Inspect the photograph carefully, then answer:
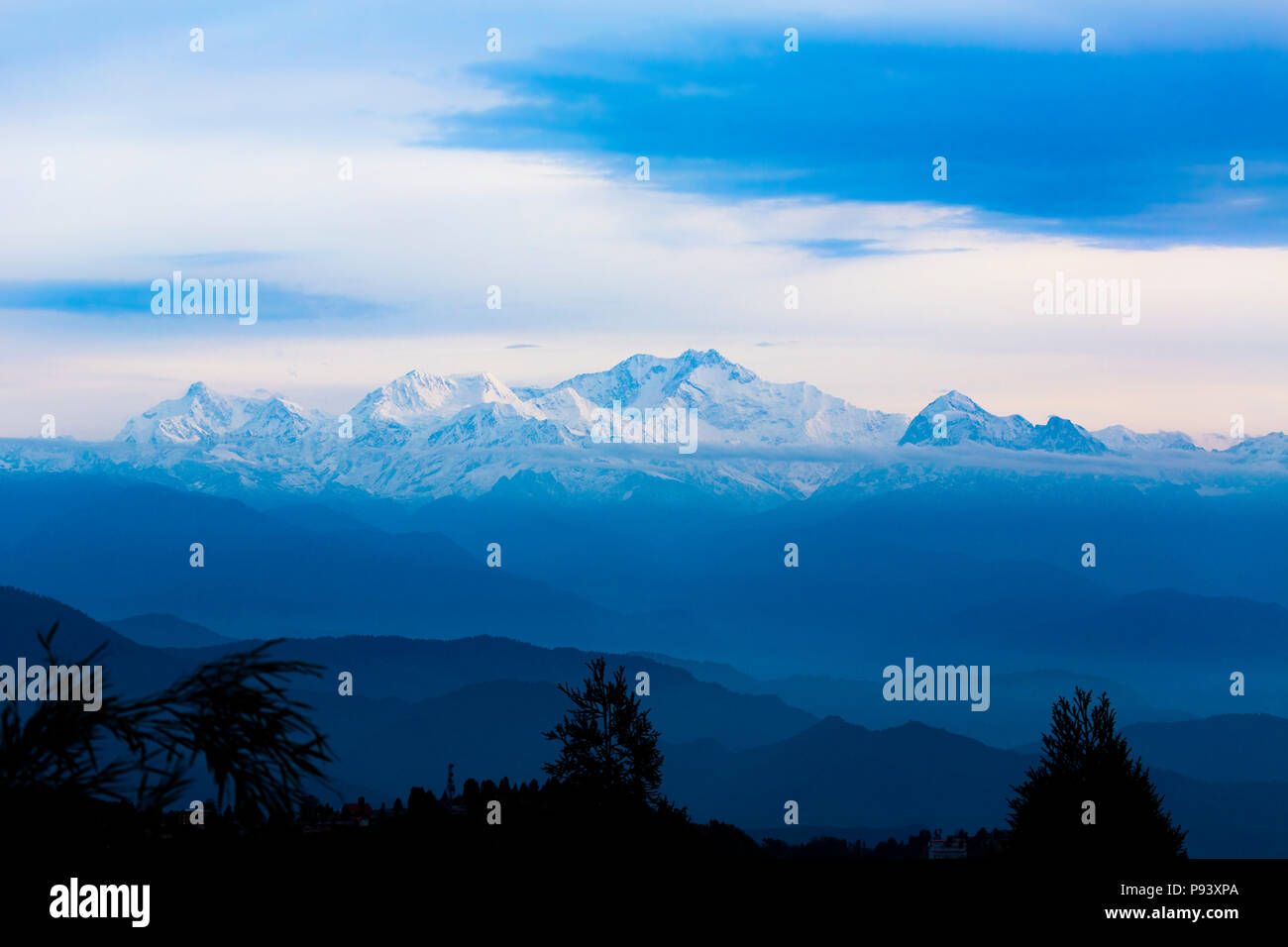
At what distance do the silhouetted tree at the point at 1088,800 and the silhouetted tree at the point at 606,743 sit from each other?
36.4 ft

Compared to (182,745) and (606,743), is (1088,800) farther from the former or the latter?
(182,745)

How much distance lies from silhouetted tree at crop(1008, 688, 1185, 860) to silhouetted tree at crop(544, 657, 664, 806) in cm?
Answer: 1108

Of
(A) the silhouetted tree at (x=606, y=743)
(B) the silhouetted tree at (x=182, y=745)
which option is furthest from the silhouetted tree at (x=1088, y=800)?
(B) the silhouetted tree at (x=182, y=745)

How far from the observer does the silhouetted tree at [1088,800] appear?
30.5 meters

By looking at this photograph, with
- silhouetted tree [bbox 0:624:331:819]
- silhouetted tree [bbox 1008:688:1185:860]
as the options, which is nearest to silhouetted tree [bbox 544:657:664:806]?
silhouetted tree [bbox 1008:688:1185:860]

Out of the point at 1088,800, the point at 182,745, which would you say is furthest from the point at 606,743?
the point at 182,745

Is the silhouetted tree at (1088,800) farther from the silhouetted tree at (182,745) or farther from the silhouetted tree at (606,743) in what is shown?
the silhouetted tree at (182,745)
